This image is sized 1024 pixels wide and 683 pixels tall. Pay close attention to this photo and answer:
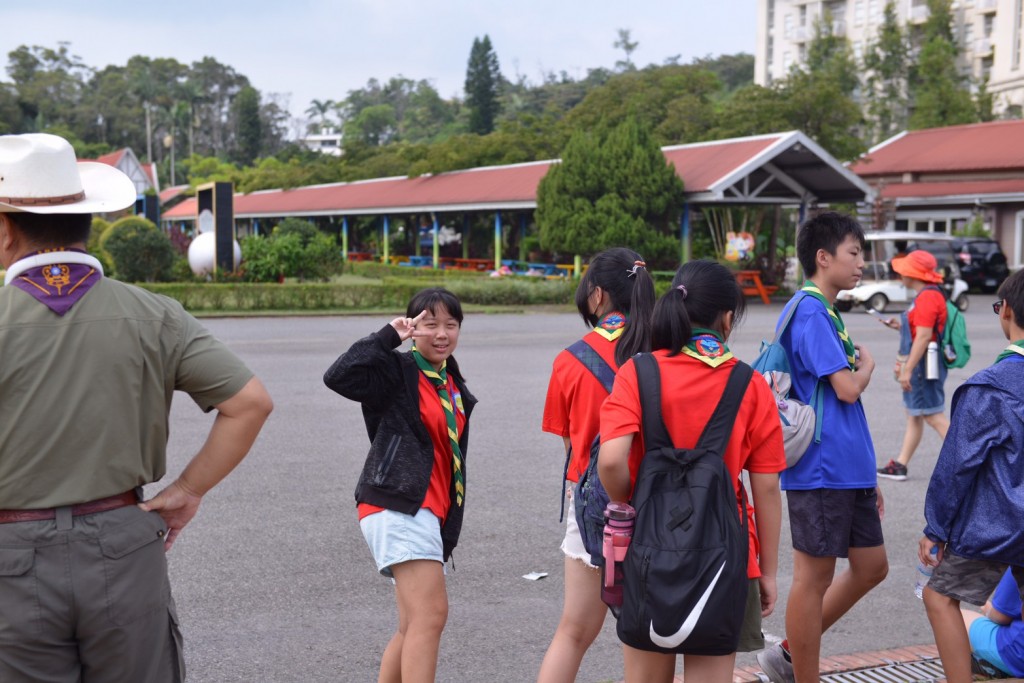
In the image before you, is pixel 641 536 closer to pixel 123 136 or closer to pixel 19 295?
pixel 19 295

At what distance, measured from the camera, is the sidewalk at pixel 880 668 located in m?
4.31

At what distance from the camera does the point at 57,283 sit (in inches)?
97.6

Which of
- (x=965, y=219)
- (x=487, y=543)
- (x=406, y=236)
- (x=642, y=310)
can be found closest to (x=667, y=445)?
(x=642, y=310)

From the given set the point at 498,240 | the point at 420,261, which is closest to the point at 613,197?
the point at 498,240

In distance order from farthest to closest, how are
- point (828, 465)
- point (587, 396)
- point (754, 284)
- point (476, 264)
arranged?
point (476, 264) < point (754, 284) < point (828, 465) < point (587, 396)

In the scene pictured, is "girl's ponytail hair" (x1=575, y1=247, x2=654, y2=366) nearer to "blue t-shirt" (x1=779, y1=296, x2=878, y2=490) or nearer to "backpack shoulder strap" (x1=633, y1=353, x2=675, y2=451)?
"backpack shoulder strap" (x1=633, y1=353, x2=675, y2=451)

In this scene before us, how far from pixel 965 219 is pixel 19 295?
43.3 metres

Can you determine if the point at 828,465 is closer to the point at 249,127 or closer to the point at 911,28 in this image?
the point at 911,28

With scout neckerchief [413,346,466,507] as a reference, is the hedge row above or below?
below

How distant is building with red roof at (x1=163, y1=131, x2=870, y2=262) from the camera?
1123 inches

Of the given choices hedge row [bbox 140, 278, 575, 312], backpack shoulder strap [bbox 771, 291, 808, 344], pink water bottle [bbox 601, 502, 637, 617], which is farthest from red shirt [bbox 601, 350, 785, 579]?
hedge row [bbox 140, 278, 575, 312]

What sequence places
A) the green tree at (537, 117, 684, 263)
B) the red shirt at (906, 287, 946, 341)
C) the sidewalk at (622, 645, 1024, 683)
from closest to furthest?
1. the sidewalk at (622, 645, 1024, 683)
2. the red shirt at (906, 287, 946, 341)
3. the green tree at (537, 117, 684, 263)

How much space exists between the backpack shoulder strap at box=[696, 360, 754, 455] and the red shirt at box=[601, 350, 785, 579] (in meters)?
0.02

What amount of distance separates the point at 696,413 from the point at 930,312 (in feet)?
18.0
